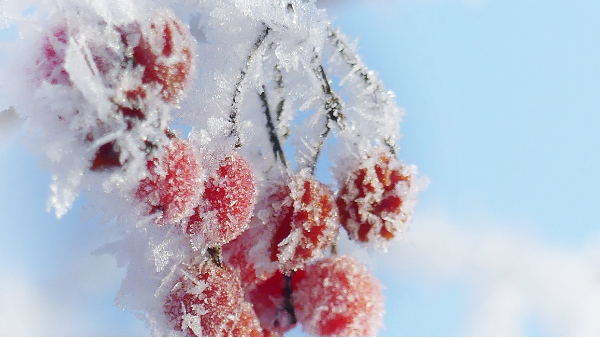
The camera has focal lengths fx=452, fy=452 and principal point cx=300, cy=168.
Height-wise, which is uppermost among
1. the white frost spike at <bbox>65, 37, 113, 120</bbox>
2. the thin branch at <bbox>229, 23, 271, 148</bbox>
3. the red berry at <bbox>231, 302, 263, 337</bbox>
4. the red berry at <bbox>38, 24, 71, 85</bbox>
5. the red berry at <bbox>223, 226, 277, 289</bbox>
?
the thin branch at <bbox>229, 23, 271, 148</bbox>

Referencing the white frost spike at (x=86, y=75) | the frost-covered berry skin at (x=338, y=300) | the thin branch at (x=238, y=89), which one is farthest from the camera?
the frost-covered berry skin at (x=338, y=300)

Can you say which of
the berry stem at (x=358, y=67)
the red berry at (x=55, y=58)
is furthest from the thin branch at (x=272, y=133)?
the red berry at (x=55, y=58)

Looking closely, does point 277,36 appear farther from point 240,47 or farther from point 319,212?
point 319,212

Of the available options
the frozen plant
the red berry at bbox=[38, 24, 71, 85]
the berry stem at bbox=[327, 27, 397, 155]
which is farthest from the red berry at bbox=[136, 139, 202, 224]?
the berry stem at bbox=[327, 27, 397, 155]

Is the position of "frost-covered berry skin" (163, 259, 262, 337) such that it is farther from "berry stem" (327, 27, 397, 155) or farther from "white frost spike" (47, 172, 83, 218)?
"berry stem" (327, 27, 397, 155)

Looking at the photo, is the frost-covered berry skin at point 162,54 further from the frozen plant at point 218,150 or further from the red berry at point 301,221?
the red berry at point 301,221

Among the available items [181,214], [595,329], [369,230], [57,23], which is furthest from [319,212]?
[595,329]

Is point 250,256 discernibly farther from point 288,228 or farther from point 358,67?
point 358,67
